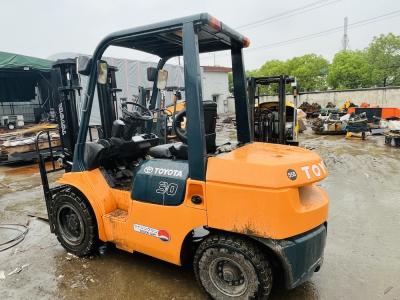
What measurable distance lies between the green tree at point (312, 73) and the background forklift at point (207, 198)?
2043 inches

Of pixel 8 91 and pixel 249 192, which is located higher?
pixel 8 91

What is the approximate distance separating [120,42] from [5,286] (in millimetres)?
2827

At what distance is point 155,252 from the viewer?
320 cm

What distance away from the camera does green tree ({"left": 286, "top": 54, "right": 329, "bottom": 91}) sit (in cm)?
5294

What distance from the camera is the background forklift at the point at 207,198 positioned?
2.59 meters

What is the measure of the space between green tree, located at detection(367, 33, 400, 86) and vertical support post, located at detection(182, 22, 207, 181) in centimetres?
4518

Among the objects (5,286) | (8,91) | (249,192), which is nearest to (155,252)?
(249,192)

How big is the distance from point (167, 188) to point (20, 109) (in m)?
16.4

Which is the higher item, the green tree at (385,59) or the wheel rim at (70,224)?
the green tree at (385,59)

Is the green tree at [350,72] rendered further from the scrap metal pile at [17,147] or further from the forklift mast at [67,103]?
the forklift mast at [67,103]

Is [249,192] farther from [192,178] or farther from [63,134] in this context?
[63,134]

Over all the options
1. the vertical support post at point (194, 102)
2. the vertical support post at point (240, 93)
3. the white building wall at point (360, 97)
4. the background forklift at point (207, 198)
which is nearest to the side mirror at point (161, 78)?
the background forklift at point (207, 198)

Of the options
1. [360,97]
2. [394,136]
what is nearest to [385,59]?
[360,97]

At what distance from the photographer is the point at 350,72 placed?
42.2 m
